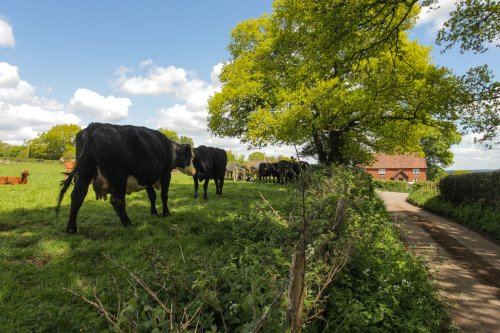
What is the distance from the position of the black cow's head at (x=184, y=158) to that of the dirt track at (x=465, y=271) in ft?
22.8

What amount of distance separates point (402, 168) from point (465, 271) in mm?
63927

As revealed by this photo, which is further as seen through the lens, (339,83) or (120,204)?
(339,83)

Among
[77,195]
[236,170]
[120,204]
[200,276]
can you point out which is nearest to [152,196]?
[120,204]

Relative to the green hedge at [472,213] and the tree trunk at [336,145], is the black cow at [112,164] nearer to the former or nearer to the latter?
the green hedge at [472,213]

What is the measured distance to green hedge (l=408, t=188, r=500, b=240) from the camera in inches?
455

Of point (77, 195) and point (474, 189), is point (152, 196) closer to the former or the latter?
point (77, 195)

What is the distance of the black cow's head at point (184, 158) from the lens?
9.80m

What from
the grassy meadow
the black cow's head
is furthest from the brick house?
the grassy meadow

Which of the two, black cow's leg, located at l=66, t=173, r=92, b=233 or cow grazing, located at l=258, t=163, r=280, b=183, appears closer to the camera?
black cow's leg, located at l=66, t=173, r=92, b=233

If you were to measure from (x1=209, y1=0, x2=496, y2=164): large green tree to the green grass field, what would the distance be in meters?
8.54

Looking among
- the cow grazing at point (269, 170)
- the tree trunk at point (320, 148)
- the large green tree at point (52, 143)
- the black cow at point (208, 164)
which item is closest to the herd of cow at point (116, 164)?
the black cow at point (208, 164)

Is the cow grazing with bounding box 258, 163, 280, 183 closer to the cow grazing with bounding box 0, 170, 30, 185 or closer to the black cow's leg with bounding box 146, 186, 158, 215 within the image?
the cow grazing with bounding box 0, 170, 30, 185

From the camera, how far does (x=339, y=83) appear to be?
53.5 feet

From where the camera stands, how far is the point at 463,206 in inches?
614
